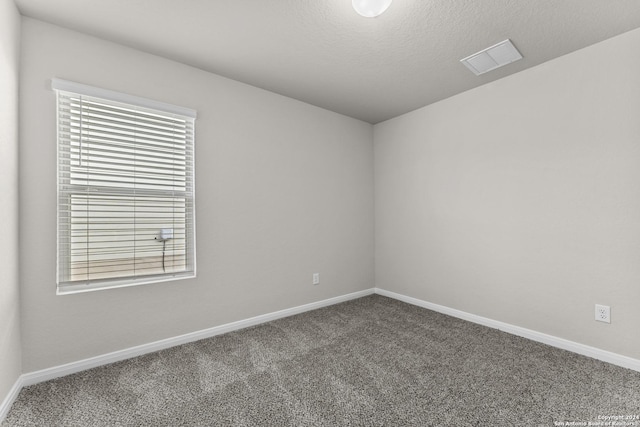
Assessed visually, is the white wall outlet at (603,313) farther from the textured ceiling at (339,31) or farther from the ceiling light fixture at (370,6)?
the ceiling light fixture at (370,6)

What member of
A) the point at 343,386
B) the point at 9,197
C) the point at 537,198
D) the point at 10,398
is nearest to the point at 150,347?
the point at 10,398

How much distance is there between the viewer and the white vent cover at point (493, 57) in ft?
7.37

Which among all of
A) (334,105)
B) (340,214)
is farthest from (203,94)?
(340,214)

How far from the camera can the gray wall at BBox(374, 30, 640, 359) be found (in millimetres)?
2121

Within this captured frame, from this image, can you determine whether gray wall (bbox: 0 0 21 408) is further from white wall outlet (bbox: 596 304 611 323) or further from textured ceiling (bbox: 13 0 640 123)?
white wall outlet (bbox: 596 304 611 323)

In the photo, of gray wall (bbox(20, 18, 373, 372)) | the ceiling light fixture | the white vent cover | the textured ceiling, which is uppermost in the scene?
the textured ceiling

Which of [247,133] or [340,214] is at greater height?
[247,133]

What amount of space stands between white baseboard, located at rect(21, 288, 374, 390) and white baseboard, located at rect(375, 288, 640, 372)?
4.43 feet

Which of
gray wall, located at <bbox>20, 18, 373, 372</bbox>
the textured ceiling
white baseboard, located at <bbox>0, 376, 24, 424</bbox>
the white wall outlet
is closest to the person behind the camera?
white baseboard, located at <bbox>0, 376, 24, 424</bbox>

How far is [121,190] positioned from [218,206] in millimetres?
756

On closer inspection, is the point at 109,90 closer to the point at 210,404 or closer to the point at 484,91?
the point at 210,404

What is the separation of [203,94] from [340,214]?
2002 millimetres

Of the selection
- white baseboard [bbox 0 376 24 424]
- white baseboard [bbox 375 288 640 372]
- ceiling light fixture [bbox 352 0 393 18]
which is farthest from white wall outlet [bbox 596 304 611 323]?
white baseboard [bbox 0 376 24 424]

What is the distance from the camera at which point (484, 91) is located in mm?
2879
